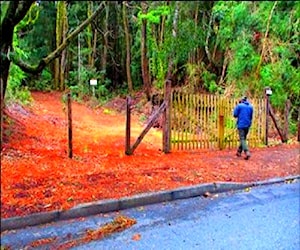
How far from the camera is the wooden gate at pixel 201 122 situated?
1104 cm

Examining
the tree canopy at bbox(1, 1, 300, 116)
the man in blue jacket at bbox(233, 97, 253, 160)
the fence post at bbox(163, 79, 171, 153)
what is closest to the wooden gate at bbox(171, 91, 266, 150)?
the fence post at bbox(163, 79, 171, 153)

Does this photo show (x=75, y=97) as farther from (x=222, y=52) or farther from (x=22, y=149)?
(x=22, y=149)

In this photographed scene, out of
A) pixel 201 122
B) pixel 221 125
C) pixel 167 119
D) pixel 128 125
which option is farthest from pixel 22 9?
pixel 221 125

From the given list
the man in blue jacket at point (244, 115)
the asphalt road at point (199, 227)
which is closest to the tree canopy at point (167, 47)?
the asphalt road at point (199, 227)

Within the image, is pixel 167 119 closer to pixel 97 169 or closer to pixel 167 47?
pixel 97 169

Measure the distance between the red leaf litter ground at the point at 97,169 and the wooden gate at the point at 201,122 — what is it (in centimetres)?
44

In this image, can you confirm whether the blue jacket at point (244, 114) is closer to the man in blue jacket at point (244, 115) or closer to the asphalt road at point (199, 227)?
the man in blue jacket at point (244, 115)

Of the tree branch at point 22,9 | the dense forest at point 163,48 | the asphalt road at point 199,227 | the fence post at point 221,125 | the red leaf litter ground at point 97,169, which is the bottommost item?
the asphalt road at point 199,227

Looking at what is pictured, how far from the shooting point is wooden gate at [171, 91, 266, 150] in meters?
11.0

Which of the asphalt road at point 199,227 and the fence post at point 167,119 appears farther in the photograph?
the fence post at point 167,119

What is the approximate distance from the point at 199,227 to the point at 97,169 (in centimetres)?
333

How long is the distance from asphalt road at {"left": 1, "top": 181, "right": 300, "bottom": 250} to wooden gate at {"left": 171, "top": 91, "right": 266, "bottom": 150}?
4.33m

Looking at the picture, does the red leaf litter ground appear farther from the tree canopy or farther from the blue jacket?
the tree canopy

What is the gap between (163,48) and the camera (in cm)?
2344
